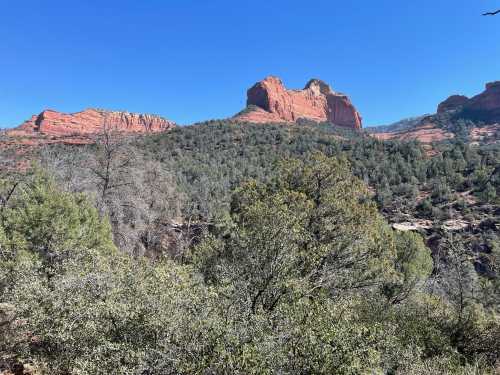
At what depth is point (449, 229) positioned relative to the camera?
4912 cm

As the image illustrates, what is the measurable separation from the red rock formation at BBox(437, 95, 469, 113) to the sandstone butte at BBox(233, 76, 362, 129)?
40364mm

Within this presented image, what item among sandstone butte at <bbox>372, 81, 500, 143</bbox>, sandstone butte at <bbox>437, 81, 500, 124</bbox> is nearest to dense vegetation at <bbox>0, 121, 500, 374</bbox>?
sandstone butte at <bbox>372, 81, 500, 143</bbox>

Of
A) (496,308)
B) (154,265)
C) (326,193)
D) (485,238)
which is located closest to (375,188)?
(485,238)

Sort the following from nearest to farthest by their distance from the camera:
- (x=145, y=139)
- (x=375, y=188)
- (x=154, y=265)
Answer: (x=154, y=265) < (x=375, y=188) < (x=145, y=139)

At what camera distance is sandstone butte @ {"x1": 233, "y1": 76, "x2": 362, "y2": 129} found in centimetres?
14588

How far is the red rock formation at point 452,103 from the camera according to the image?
174875 mm

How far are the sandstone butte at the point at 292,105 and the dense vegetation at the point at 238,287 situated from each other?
109m

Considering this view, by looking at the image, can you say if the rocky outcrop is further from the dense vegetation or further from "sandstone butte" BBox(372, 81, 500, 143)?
the dense vegetation

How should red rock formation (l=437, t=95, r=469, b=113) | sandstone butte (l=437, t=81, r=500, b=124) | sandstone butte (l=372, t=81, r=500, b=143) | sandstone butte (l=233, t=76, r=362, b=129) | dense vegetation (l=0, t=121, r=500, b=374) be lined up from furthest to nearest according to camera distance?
red rock formation (l=437, t=95, r=469, b=113) → sandstone butte (l=437, t=81, r=500, b=124) → sandstone butte (l=233, t=76, r=362, b=129) → sandstone butte (l=372, t=81, r=500, b=143) → dense vegetation (l=0, t=121, r=500, b=374)

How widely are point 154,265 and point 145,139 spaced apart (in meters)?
69.1

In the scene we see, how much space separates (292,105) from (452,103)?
80506mm

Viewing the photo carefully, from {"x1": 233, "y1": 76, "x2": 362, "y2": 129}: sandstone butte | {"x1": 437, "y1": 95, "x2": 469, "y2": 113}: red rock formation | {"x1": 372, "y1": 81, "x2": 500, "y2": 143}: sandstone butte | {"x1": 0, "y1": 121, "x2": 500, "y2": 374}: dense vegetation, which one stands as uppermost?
{"x1": 233, "y1": 76, "x2": 362, "y2": 129}: sandstone butte

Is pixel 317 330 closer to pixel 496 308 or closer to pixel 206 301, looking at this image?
pixel 206 301

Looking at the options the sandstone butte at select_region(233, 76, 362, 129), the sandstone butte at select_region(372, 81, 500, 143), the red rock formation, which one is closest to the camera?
the sandstone butte at select_region(372, 81, 500, 143)
